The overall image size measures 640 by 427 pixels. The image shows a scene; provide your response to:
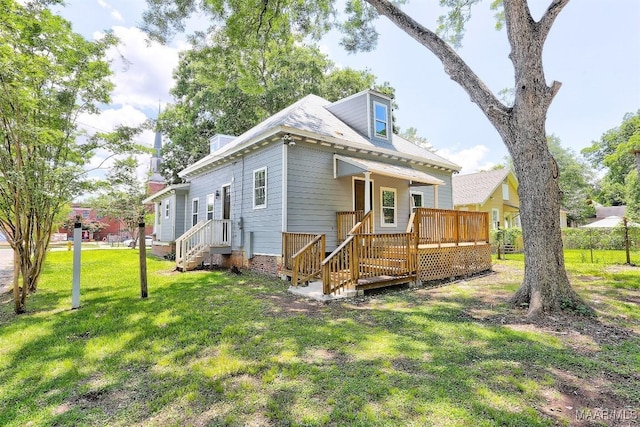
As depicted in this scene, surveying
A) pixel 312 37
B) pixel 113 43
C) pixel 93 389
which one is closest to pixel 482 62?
pixel 312 37

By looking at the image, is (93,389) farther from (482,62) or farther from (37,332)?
(482,62)

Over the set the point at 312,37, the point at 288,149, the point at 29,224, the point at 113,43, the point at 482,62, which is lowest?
the point at 29,224

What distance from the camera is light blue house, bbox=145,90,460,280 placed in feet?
30.1

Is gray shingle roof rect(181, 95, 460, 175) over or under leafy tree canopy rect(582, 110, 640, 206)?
under

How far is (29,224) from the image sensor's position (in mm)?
6164

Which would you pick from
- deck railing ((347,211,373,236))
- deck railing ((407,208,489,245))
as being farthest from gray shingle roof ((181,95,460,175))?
deck railing ((407,208,489,245))

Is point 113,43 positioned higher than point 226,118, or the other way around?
point 226,118

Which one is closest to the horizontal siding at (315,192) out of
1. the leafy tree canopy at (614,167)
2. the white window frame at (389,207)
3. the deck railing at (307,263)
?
the white window frame at (389,207)

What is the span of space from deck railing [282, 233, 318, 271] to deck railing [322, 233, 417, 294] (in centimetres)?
125

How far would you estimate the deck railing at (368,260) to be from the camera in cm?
668

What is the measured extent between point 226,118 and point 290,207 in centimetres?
1436

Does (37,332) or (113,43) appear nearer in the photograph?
(37,332)

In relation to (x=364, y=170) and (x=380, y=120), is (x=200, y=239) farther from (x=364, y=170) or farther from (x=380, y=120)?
(x=380, y=120)

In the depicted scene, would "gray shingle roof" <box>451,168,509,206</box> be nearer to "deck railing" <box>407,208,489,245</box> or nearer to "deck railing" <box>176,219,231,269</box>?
"deck railing" <box>407,208,489,245</box>
